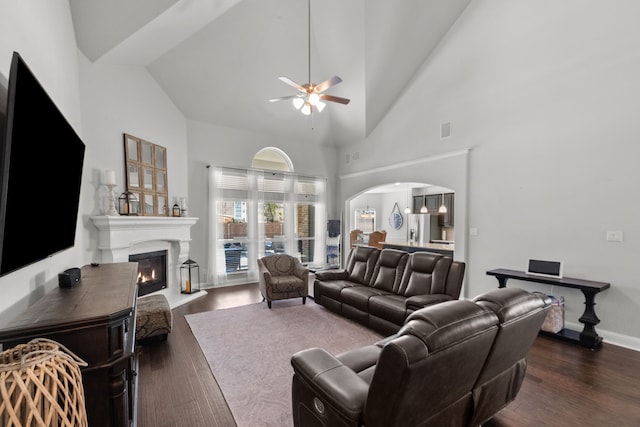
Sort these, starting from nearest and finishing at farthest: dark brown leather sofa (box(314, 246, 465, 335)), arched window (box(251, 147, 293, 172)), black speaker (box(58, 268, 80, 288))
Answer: black speaker (box(58, 268, 80, 288)) < dark brown leather sofa (box(314, 246, 465, 335)) < arched window (box(251, 147, 293, 172))

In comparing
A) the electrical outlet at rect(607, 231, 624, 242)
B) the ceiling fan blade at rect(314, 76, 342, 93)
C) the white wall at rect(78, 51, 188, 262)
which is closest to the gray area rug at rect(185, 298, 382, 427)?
the white wall at rect(78, 51, 188, 262)

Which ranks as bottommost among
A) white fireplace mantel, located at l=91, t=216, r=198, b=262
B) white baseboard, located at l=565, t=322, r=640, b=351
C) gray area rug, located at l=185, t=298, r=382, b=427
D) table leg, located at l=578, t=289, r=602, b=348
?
gray area rug, located at l=185, t=298, r=382, b=427

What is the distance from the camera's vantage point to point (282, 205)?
23.1 feet

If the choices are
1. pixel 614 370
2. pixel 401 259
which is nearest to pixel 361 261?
pixel 401 259

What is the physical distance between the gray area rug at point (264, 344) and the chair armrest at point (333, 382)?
82 cm

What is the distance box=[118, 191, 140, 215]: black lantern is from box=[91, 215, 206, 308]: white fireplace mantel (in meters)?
0.18

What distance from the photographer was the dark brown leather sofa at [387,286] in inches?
134

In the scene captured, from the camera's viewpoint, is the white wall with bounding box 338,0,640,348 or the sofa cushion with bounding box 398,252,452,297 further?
the sofa cushion with bounding box 398,252,452,297

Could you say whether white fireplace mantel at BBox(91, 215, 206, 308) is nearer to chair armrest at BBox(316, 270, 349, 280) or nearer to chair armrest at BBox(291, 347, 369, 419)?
chair armrest at BBox(316, 270, 349, 280)

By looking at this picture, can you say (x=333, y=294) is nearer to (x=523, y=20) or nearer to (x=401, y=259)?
(x=401, y=259)

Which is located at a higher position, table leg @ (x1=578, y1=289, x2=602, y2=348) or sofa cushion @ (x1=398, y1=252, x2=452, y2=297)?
sofa cushion @ (x1=398, y1=252, x2=452, y2=297)

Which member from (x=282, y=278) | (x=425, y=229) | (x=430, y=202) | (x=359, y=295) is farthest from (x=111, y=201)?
(x=425, y=229)

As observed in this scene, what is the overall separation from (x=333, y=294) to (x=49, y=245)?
10.9ft

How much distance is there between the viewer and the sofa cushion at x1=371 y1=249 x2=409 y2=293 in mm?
4039
